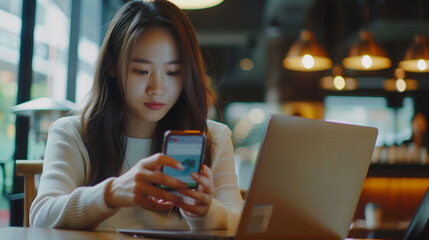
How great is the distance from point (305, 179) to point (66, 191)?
642 millimetres

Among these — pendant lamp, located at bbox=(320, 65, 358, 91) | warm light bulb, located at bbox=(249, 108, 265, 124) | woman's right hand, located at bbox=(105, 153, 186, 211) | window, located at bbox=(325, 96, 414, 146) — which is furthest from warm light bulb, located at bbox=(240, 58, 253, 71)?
woman's right hand, located at bbox=(105, 153, 186, 211)

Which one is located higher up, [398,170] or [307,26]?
[307,26]

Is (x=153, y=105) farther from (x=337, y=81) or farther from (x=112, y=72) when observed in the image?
(x=337, y=81)

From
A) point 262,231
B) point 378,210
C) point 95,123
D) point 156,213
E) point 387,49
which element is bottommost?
point 378,210

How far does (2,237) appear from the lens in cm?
107

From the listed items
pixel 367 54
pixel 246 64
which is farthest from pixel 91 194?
pixel 246 64

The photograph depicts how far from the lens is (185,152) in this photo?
3.70 feet

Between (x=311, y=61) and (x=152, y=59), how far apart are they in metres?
4.30

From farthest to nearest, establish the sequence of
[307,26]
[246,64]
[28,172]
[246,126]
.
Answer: [246,126]
[246,64]
[307,26]
[28,172]

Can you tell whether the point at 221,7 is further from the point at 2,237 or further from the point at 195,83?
the point at 2,237

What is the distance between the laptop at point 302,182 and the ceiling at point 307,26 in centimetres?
574

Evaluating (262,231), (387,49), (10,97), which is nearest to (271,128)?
(262,231)

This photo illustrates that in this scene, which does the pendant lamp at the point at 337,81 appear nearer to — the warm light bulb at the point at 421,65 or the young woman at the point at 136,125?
the warm light bulb at the point at 421,65

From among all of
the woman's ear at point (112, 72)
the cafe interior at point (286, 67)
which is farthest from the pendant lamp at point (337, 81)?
the woman's ear at point (112, 72)
